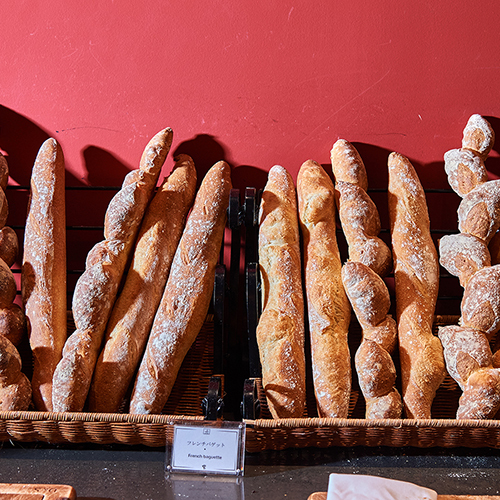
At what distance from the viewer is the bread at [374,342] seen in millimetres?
1423

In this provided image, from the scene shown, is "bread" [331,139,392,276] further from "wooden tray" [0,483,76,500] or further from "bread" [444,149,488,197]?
"wooden tray" [0,483,76,500]

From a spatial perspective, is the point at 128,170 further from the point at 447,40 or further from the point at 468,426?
the point at 468,426

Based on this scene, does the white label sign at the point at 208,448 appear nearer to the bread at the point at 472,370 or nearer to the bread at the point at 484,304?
the bread at the point at 472,370

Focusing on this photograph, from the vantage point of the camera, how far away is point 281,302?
1586 mm

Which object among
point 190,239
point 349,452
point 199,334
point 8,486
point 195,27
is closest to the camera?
point 8,486

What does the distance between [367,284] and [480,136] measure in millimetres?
784

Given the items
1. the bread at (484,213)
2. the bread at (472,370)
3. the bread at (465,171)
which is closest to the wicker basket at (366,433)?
the bread at (472,370)

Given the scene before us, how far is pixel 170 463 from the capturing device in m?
1.33

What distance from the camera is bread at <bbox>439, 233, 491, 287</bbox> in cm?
160

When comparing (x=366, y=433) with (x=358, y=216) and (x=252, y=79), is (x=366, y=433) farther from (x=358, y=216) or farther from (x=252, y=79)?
(x=252, y=79)

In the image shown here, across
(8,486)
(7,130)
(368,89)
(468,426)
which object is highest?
(368,89)

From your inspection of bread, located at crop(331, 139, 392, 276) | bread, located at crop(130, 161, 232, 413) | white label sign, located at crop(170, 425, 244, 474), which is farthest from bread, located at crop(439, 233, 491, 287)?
white label sign, located at crop(170, 425, 244, 474)

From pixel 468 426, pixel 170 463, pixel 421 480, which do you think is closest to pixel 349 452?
pixel 421 480

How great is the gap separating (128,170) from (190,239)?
0.52m
